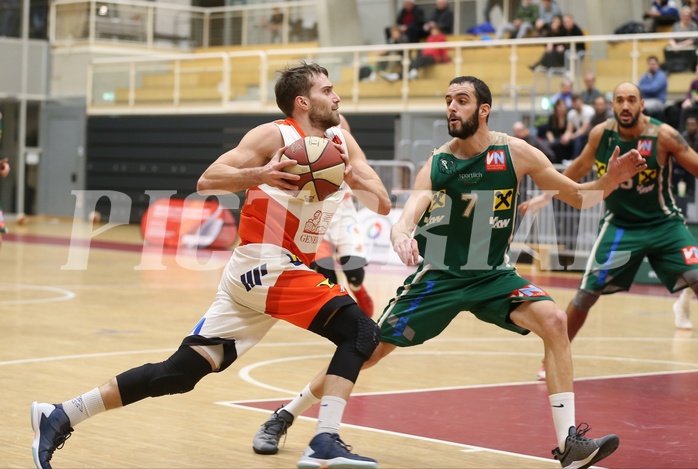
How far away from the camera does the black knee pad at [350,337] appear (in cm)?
564

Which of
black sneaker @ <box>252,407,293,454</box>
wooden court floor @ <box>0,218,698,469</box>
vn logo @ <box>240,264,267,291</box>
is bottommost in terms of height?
wooden court floor @ <box>0,218,698,469</box>

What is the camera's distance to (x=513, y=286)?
21.4 ft

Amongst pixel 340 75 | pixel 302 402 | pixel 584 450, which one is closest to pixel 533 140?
pixel 340 75

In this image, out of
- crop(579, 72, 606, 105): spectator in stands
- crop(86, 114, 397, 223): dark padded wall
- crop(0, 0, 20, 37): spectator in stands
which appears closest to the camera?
crop(579, 72, 606, 105): spectator in stands

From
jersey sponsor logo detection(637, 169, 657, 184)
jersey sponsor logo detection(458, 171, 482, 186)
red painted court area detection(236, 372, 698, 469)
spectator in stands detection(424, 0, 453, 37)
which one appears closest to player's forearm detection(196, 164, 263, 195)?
jersey sponsor logo detection(458, 171, 482, 186)

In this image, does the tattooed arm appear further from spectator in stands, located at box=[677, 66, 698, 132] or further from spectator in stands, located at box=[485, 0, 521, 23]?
spectator in stands, located at box=[485, 0, 521, 23]

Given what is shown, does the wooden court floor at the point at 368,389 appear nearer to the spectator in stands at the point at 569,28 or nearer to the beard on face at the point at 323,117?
the beard on face at the point at 323,117

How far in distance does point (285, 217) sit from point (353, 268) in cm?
492

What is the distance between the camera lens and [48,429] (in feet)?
18.8

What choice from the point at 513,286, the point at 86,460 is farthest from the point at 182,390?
the point at 513,286

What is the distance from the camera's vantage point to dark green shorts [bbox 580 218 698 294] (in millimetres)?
9157

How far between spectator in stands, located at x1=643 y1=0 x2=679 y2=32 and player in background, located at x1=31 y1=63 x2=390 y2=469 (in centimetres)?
1583

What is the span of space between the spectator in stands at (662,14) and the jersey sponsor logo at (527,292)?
15.4 m

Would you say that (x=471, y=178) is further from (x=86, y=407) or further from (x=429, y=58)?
(x=429, y=58)
